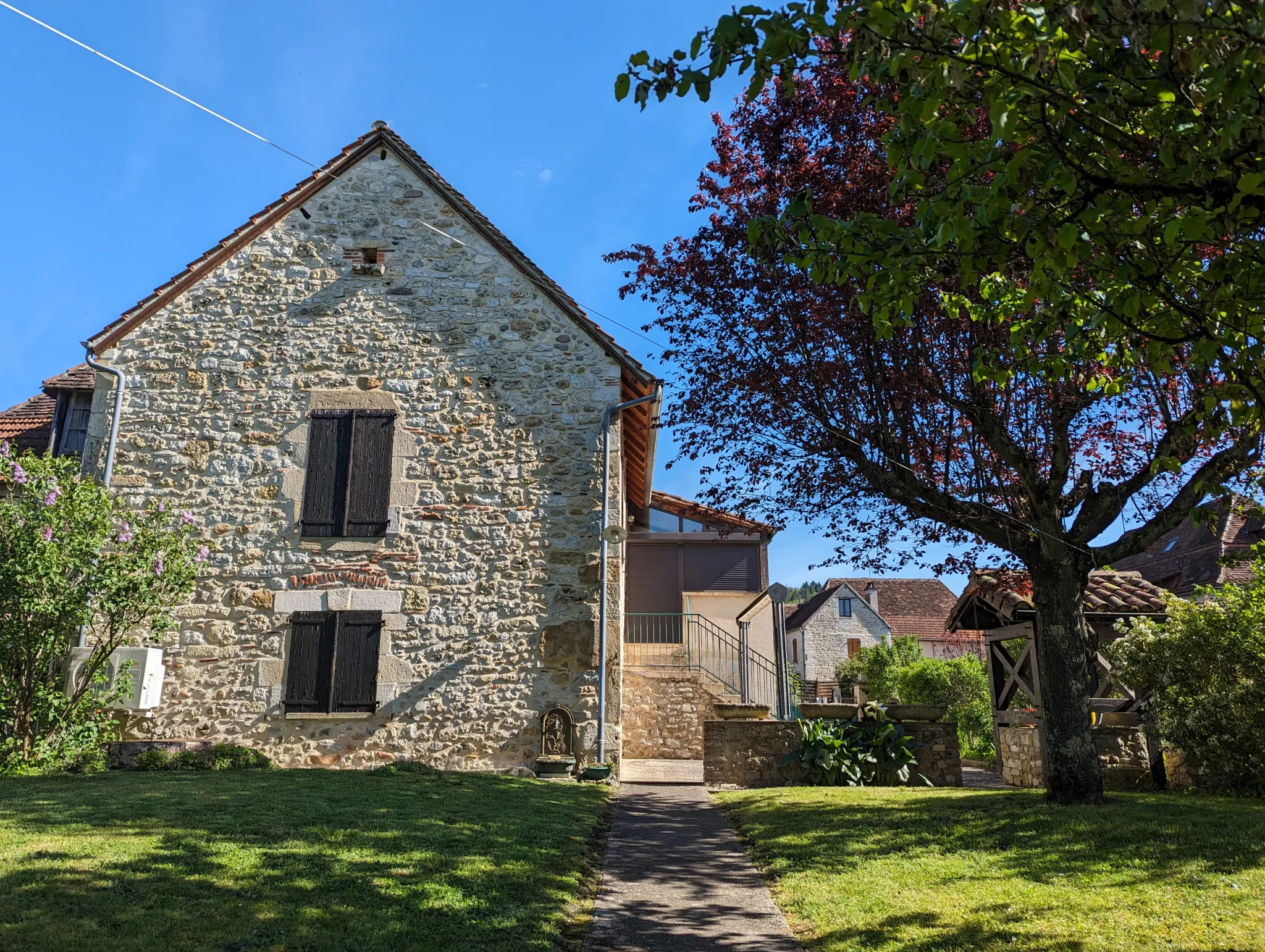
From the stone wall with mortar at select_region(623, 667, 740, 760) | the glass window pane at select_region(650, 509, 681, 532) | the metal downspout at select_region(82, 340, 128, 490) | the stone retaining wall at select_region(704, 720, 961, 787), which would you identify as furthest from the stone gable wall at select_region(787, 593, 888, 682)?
the metal downspout at select_region(82, 340, 128, 490)

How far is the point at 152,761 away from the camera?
9031 millimetres

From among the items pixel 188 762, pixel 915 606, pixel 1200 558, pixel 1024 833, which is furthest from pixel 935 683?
pixel 915 606

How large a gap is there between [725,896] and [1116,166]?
4.20 m

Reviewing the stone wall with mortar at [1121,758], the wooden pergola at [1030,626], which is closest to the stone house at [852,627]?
the wooden pergola at [1030,626]

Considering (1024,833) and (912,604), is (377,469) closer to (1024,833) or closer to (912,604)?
(1024,833)

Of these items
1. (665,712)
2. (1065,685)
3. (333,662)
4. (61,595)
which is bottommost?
(665,712)

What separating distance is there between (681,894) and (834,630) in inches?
1427

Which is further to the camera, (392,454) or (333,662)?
(392,454)

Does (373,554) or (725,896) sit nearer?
(725,896)

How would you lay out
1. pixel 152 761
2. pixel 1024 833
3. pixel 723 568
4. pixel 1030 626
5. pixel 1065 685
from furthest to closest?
pixel 723 568
pixel 1030 626
pixel 152 761
pixel 1065 685
pixel 1024 833

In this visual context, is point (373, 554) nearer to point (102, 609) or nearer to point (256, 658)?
point (256, 658)

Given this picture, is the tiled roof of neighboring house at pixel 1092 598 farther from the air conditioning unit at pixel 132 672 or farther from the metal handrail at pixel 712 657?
the air conditioning unit at pixel 132 672

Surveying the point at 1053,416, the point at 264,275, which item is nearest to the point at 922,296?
the point at 1053,416

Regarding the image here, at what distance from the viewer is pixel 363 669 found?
9836 mm
